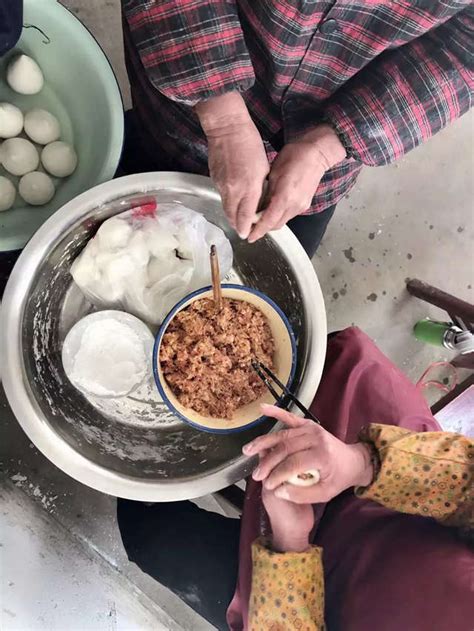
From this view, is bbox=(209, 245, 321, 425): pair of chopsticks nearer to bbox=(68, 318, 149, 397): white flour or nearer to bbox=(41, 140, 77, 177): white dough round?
bbox=(68, 318, 149, 397): white flour

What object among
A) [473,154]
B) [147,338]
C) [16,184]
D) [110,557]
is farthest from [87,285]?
[473,154]

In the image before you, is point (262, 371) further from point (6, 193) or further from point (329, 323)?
point (329, 323)

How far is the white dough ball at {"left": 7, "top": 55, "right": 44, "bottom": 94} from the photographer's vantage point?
0.76 meters

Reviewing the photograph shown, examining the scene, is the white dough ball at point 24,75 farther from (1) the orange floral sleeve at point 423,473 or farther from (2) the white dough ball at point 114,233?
(1) the orange floral sleeve at point 423,473

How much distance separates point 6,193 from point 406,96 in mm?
541

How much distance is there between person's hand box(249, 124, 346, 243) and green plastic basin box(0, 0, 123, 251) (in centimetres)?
23

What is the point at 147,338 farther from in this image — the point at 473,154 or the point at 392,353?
the point at 473,154

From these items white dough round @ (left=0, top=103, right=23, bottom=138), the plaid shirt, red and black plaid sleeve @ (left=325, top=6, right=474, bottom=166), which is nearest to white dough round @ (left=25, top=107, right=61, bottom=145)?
white dough round @ (left=0, top=103, right=23, bottom=138)

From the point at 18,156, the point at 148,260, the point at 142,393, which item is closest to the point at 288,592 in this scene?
the point at 142,393

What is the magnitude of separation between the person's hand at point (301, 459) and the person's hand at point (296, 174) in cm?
20

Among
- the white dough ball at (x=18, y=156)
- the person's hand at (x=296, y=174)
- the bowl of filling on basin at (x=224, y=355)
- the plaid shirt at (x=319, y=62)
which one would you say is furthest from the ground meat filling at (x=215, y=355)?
the white dough ball at (x=18, y=156)

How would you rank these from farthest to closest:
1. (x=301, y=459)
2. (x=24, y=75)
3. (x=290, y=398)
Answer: (x=24, y=75) → (x=290, y=398) → (x=301, y=459)

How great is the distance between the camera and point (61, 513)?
3.30 ft

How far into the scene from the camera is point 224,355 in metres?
0.67
